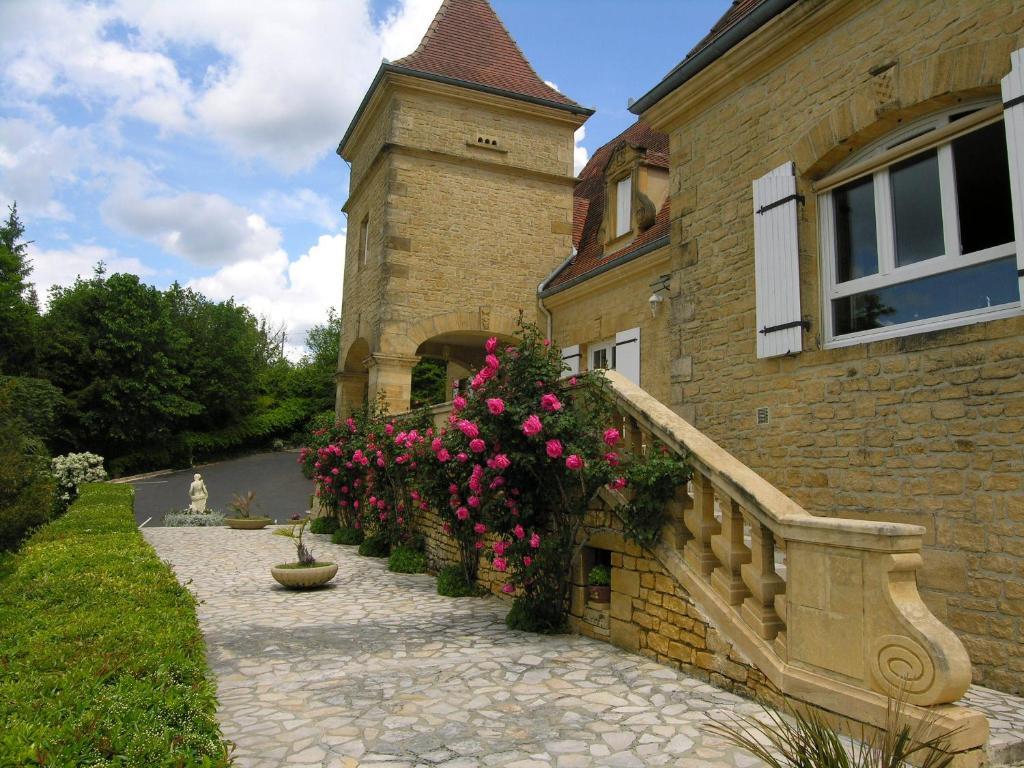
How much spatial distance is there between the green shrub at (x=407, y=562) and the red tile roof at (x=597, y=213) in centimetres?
510

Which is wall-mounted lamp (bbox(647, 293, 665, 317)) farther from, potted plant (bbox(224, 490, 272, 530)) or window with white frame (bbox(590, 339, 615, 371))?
potted plant (bbox(224, 490, 272, 530))

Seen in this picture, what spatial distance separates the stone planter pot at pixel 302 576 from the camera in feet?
23.4

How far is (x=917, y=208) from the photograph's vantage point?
4992mm

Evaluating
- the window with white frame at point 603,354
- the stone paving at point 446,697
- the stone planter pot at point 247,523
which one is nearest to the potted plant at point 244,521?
the stone planter pot at point 247,523

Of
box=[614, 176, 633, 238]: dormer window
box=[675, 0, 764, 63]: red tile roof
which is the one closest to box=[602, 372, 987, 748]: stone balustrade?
box=[675, 0, 764, 63]: red tile roof

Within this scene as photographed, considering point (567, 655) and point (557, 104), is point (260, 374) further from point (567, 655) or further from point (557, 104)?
point (567, 655)

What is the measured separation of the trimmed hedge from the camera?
2.17m

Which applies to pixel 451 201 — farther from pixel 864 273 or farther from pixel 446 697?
pixel 446 697

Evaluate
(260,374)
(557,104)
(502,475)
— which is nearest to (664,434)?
(502,475)

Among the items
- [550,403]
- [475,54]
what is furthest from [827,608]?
[475,54]

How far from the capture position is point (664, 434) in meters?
4.58

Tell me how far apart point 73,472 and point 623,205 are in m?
16.1

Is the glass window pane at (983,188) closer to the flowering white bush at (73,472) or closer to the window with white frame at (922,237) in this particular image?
the window with white frame at (922,237)

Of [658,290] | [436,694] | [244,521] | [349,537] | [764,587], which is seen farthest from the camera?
[244,521]
